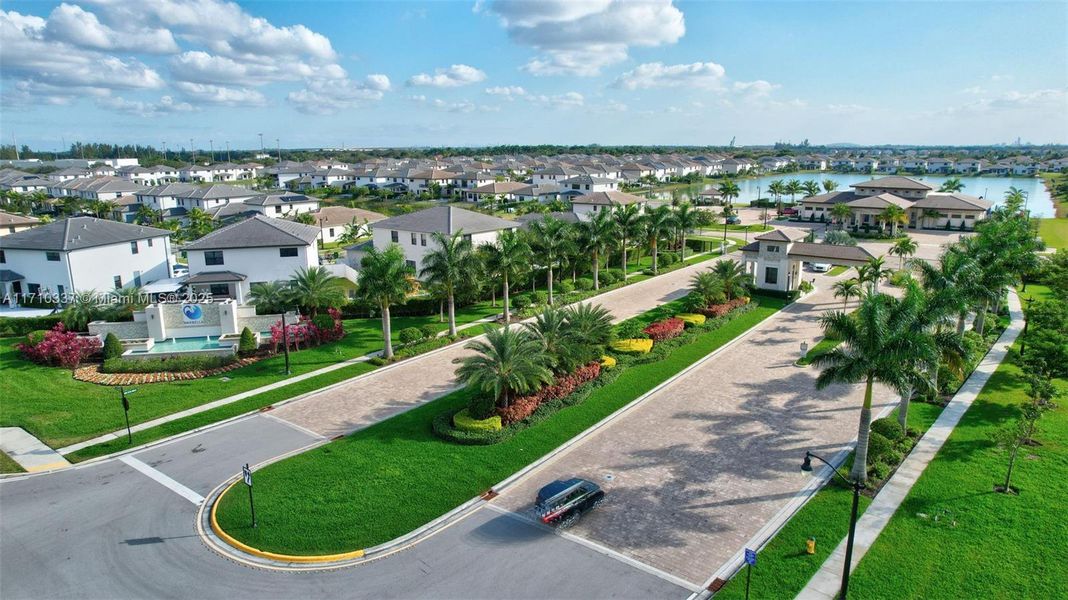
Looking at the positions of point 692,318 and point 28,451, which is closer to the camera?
point 28,451

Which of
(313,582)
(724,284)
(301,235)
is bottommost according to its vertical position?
(313,582)

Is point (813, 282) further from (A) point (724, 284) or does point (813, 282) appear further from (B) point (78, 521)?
(B) point (78, 521)

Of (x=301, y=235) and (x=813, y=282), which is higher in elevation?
(x=301, y=235)

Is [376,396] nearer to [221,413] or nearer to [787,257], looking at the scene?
[221,413]

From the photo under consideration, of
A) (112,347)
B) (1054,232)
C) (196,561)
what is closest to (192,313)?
(112,347)

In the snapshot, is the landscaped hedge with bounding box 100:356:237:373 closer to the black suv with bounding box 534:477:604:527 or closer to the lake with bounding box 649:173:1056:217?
the black suv with bounding box 534:477:604:527

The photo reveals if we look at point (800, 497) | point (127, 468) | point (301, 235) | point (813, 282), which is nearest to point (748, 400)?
point (800, 497)

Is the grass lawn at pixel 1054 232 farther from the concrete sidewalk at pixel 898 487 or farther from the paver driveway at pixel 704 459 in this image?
the paver driveway at pixel 704 459
